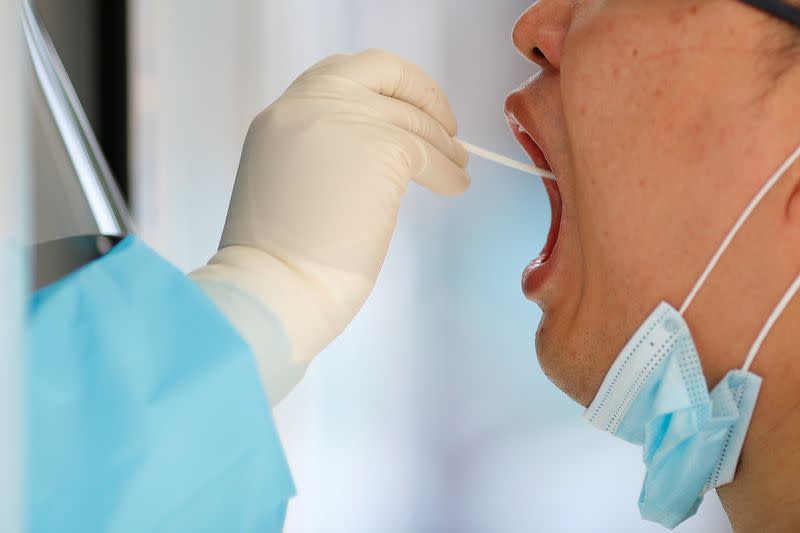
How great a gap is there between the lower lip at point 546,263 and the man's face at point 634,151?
0.04 ft

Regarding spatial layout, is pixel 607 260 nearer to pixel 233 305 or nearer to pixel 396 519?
pixel 233 305

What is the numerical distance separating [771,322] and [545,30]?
1.83ft

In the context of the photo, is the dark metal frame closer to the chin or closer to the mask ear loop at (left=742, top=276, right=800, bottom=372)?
the mask ear loop at (left=742, top=276, right=800, bottom=372)

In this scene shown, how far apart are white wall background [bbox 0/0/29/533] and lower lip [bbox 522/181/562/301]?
0.91 m

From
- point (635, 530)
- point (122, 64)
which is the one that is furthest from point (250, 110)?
point (635, 530)

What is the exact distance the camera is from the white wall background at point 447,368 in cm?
226

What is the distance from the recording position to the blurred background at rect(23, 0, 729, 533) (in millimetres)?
2199

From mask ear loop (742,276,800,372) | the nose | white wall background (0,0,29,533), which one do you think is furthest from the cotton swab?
white wall background (0,0,29,533)

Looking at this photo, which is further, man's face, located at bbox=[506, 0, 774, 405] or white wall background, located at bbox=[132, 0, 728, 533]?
white wall background, located at bbox=[132, 0, 728, 533]

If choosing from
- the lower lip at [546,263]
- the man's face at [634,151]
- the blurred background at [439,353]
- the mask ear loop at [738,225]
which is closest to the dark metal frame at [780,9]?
the man's face at [634,151]

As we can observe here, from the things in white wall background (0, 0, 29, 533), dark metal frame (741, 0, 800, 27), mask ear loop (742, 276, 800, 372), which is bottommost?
mask ear loop (742, 276, 800, 372)

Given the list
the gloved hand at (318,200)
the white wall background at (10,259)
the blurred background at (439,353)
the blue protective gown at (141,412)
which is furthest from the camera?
the blurred background at (439,353)

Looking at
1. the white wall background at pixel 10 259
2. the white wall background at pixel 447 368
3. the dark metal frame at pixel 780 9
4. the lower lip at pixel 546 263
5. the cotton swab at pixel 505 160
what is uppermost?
the dark metal frame at pixel 780 9

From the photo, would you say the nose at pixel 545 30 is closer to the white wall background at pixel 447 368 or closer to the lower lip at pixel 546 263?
the lower lip at pixel 546 263
